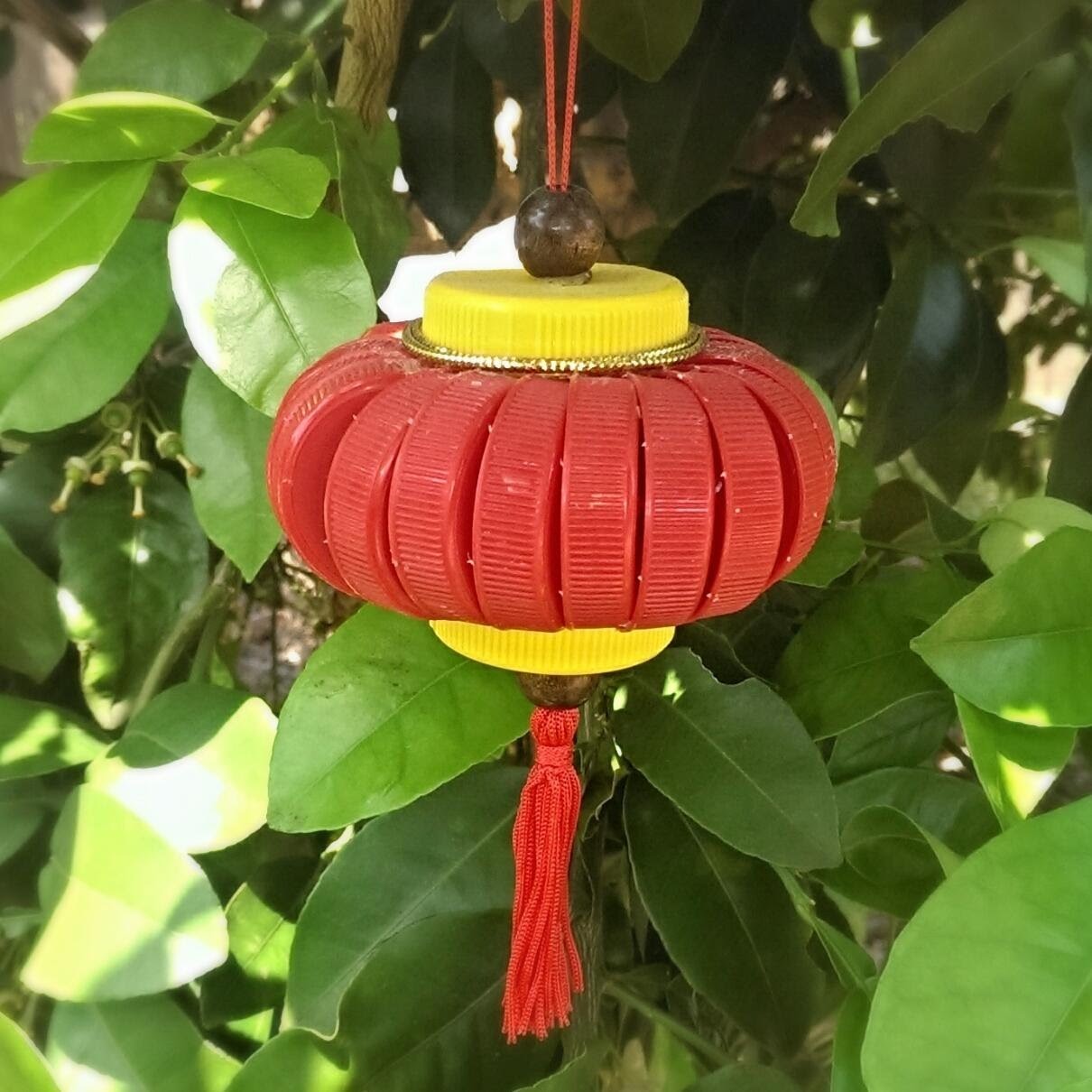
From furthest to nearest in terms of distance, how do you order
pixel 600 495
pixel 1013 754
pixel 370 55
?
pixel 370 55 → pixel 1013 754 → pixel 600 495

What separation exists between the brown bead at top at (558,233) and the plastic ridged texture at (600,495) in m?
0.05

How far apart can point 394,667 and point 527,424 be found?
0.56ft

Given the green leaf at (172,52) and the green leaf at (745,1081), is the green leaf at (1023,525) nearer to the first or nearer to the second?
the green leaf at (745,1081)

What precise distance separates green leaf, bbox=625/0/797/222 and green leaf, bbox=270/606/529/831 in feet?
0.84

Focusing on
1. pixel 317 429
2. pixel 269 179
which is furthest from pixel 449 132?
pixel 317 429

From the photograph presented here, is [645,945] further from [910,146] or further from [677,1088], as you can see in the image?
[910,146]

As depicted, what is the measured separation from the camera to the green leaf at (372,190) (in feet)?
1.53

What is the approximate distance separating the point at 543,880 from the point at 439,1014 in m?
0.12

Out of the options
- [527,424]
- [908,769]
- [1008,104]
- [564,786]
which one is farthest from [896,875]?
[1008,104]

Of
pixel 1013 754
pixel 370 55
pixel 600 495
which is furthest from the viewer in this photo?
pixel 370 55

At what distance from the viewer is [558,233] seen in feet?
1.04

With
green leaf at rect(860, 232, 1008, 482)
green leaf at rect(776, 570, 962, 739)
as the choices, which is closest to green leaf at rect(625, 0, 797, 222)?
green leaf at rect(860, 232, 1008, 482)

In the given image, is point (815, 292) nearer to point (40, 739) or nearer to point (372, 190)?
point (372, 190)

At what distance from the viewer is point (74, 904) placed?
1.56 feet
